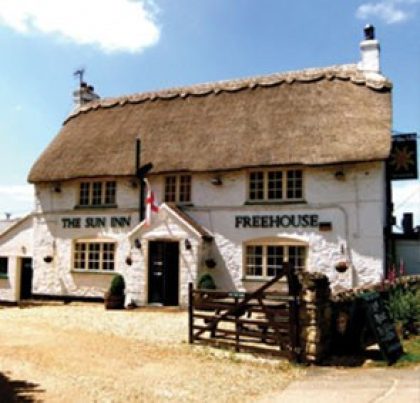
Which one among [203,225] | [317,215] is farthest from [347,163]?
[203,225]

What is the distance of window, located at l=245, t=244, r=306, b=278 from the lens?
53.1ft

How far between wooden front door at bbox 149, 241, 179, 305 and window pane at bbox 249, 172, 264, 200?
307 cm

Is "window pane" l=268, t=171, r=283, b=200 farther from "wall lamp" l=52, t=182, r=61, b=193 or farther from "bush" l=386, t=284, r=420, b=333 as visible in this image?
"wall lamp" l=52, t=182, r=61, b=193

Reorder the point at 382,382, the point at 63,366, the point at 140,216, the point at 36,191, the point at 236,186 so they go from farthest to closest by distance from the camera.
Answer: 1. the point at 36,191
2. the point at 140,216
3. the point at 236,186
4. the point at 63,366
5. the point at 382,382

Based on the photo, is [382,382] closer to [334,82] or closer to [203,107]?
[334,82]

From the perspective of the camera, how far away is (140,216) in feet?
60.2

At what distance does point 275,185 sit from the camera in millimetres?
16703

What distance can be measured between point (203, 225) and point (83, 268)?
5.38m

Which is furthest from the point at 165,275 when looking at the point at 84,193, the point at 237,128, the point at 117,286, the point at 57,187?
the point at 57,187

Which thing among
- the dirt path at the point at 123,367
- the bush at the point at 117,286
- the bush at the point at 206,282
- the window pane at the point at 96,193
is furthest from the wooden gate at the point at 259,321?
the window pane at the point at 96,193

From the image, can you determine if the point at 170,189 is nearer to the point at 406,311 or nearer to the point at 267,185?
the point at 267,185

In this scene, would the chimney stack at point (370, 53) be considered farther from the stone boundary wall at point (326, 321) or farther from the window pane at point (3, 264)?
the window pane at point (3, 264)

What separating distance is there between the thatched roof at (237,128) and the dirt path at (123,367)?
6569 mm

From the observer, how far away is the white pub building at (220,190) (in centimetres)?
1554
